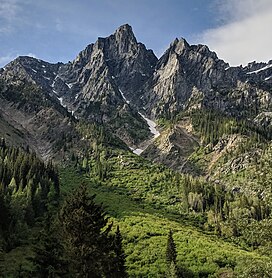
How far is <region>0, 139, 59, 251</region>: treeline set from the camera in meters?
76.5

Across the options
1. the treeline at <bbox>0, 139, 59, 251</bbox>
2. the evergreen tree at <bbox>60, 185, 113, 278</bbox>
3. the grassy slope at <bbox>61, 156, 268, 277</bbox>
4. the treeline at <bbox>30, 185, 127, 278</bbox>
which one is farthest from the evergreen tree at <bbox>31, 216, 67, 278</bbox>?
the treeline at <bbox>0, 139, 59, 251</bbox>

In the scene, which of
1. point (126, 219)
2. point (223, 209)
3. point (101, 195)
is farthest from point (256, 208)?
point (101, 195)

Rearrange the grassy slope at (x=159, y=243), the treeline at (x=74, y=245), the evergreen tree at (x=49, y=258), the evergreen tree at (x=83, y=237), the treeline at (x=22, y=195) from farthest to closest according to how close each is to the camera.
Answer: the treeline at (x=22, y=195) → the grassy slope at (x=159, y=243) → the evergreen tree at (x=83, y=237) → the treeline at (x=74, y=245) → the evergreen tree at (x=49, y=258)

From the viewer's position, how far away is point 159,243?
82625mm

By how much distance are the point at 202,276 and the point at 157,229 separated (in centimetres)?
3040

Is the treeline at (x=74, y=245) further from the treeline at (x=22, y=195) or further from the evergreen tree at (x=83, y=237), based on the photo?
the treeline at (x=22, y=195)

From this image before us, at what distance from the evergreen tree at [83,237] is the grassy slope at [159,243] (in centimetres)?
755

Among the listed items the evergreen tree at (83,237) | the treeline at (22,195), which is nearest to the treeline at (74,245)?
the evergreen tree at (83,237)

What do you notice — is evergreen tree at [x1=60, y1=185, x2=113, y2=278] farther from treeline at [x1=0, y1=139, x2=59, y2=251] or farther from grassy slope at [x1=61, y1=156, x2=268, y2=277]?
treeline at [x1=0, y1=139, x2=59, y2=251]

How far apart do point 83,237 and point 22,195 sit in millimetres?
67937

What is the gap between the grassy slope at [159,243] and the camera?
224 ft

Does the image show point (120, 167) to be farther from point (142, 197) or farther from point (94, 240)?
point (94, 240)

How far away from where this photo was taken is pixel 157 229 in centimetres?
9538

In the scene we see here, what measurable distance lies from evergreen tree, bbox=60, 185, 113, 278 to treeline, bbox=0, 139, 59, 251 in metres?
43.9
